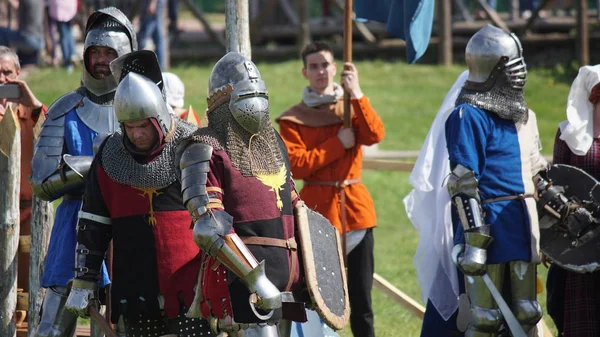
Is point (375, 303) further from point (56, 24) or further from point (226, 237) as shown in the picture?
point (56, 24)

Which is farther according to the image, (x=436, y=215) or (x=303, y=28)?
(x=303, y=28)

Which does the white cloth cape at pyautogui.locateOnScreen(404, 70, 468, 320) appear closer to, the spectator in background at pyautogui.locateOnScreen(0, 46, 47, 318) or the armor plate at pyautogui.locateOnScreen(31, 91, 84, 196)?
the armor plate at pyautogui.locateOnScreen(31, 91, 84, 196)

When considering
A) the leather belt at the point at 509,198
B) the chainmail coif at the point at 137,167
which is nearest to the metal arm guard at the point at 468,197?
the leather belt at the point at 509,198

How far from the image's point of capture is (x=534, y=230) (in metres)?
5.87

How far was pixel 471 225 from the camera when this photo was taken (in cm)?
566

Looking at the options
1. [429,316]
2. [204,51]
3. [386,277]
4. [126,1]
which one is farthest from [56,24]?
[429,316]

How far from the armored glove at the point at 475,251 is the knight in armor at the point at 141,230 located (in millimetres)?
1390

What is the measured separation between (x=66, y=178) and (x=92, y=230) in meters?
0.55

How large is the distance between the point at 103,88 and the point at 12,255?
129 centimetres

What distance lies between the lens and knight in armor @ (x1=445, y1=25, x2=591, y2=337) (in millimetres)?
5691

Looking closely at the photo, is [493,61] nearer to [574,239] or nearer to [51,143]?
[574,239]

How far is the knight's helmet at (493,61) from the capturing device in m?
5.84

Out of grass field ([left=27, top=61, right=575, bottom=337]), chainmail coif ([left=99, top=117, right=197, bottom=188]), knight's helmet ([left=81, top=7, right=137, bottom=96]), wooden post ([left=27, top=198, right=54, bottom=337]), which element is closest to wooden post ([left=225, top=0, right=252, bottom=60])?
knight's helmet ([left=81, top=7, right=137, bottom=96])


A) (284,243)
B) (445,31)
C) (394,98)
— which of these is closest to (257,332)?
(284,243)
